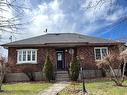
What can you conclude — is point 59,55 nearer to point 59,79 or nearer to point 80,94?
point 59,79

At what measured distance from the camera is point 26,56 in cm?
2730

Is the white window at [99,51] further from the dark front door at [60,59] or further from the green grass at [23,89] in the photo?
the green grass at [23,89]

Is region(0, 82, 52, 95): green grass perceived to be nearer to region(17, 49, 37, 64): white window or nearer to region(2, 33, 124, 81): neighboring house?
region(2, 33, 124, 81): neighboring house

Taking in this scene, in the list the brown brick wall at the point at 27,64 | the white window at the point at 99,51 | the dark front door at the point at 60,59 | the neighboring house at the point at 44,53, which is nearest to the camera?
the neighboring house at the point at 44,53

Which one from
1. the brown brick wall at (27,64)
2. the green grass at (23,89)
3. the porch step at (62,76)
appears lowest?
the green grass at (23,89)

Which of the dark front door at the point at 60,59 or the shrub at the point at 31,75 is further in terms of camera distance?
the dark front door at the point at 60,59

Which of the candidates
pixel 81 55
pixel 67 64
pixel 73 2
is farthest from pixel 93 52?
pixel 73 2

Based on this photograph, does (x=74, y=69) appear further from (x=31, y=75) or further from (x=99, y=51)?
(x=31, y=75)

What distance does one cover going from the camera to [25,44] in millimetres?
26969

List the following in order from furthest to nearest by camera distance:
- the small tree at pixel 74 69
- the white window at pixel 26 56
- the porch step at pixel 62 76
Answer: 1. the white window at pixel 26 56
2. the porch step at pixel 62 76
3. the small tree at pixel 74 69

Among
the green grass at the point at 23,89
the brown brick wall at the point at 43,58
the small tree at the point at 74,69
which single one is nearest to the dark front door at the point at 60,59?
the brown brick wall at the point at 43,58

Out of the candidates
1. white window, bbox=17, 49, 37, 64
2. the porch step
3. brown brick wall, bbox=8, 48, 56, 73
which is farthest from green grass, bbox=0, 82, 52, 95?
white window, bbox=17, 49, 37, 64

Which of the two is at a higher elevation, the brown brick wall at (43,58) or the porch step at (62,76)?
the brown brick wall at (43,58)

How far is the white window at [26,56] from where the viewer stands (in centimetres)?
2728
